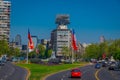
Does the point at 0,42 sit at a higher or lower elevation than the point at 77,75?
higher

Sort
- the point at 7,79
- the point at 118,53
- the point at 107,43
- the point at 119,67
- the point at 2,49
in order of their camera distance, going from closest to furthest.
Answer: the point at 7,79 < the point at 119,67 < the point at 118,53 < the point at 2,49 < the point at 107,43

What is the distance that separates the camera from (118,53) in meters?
133

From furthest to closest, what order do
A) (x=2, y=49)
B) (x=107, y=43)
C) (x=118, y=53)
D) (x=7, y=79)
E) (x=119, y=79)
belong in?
(x=107, y=43) < (x=2, y=49) < (x=118, y=53) < (x=119, y=79) < (x=7, y=79)

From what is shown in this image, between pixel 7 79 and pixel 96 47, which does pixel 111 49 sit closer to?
pixel 96 47

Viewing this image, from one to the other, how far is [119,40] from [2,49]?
55.4 m

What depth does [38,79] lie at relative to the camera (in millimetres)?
54156

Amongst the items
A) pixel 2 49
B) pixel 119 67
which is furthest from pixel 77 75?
pixel 2 49

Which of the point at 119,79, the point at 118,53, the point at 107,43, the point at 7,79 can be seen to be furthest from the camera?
the point at 107,43

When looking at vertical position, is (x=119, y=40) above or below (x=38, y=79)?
above

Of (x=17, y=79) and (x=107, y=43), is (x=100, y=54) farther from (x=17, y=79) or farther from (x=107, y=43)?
(x=17, y=79)

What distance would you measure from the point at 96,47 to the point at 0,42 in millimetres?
54186

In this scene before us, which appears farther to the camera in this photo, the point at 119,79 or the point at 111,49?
the point at 111,49

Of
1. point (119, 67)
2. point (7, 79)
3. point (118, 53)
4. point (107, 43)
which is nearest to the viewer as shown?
point (7, 79)

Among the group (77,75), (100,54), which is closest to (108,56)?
(100,54)
